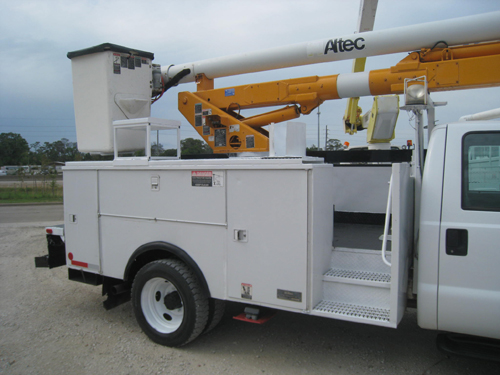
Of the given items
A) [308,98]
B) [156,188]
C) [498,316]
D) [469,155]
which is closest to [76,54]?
[156,188]

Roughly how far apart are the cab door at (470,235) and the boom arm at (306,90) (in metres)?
2.10

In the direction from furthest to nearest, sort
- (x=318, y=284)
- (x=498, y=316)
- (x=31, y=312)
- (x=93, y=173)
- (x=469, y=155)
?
(x=31, y=312) < (x=93, y=173) < (x=318, y=284) < (x=469, y=155) < (x=498, y=316)

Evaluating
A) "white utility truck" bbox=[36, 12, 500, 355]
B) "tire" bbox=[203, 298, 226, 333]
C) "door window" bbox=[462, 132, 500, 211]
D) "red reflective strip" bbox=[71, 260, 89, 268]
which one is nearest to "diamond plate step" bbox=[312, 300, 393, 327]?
"white utility truck" bbox=[36, 12, 500, 355]

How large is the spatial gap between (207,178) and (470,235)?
2.20 meters

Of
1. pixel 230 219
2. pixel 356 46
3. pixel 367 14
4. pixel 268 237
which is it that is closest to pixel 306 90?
pixel 356 46

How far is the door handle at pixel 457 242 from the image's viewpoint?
2.81 meters

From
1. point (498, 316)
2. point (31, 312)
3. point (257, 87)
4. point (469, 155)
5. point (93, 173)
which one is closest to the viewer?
point (498, 316)

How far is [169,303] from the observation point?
3945mm

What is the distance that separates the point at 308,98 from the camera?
18.2ft

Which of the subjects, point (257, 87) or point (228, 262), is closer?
point (228, 262)

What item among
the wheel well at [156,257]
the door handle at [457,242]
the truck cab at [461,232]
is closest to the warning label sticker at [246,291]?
the wheel well at [156,257]

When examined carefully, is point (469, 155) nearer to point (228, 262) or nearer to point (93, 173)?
point (228, 262)

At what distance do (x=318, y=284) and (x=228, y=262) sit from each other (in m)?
0.84

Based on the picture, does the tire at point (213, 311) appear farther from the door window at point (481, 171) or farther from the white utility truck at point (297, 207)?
the door window at point (481, 171)
